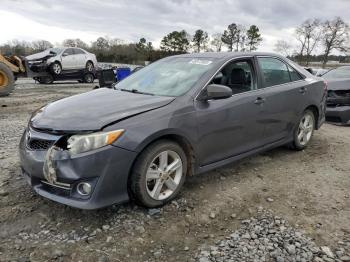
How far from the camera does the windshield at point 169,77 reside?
A: 148 inches

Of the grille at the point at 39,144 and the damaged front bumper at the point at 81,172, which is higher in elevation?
the grille at the point at 39,144

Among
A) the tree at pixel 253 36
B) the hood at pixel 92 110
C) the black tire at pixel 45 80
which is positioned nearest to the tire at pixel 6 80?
the black tire at pixel 45 80

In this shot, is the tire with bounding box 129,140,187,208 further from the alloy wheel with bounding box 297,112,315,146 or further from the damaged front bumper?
the alloy wheel with bounding box 297,112,315,146

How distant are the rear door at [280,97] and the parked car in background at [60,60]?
46.2 ft

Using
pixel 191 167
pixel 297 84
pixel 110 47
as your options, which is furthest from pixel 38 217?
pixel 110 47

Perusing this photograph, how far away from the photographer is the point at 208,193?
3.74 meters

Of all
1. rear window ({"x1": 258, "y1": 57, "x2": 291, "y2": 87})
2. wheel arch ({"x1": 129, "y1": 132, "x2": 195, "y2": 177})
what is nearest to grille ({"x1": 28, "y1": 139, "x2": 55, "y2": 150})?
wheel arch ({"x1": 129, "y1": 132, "x2": 195, "y2": 177})

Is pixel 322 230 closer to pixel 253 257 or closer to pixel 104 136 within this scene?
pixel 253 257

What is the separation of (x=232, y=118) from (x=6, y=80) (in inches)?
407

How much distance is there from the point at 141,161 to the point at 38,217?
3.72ft

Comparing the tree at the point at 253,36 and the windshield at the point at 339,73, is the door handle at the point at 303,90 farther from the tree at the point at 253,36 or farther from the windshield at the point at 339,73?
the tree at the point at 253,36

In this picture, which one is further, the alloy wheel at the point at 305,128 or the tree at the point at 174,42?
the tree at the point at 174,42

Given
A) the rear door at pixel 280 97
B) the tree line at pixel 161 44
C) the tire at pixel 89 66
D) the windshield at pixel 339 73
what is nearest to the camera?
the rear door at pixel 280 97

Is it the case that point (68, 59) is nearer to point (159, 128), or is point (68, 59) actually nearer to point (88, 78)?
point (88, 78)
